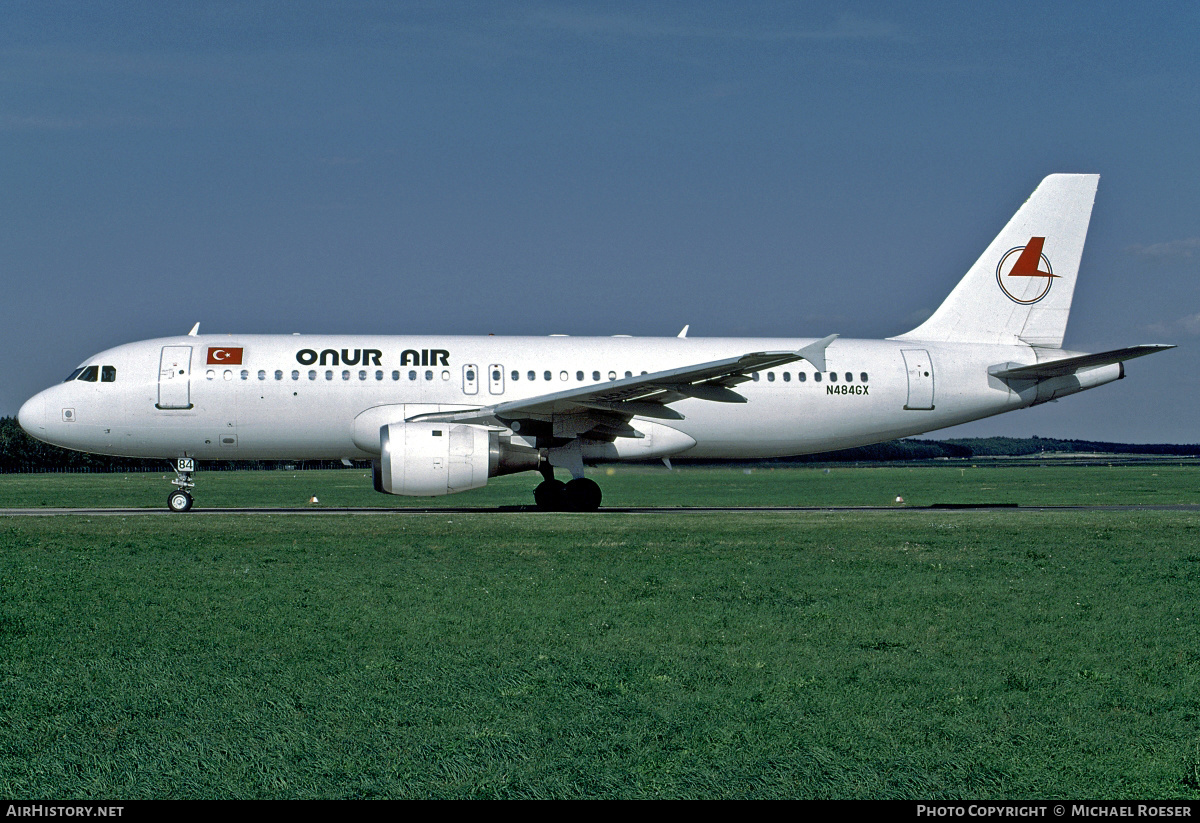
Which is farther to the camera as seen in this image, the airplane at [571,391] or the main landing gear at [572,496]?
the main landing gear at [572,496]

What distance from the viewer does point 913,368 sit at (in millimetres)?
24125

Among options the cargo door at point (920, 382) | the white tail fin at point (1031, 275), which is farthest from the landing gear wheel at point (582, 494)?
the white tail fin at point (1031, 275)

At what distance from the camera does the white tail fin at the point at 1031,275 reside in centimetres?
2481

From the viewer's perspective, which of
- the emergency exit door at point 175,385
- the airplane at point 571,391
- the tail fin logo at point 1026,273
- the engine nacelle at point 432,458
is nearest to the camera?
the engine nacelle at point 432,458

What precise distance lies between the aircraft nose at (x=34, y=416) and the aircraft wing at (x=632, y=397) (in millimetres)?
7748

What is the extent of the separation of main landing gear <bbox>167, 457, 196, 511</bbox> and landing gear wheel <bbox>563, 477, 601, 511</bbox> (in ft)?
25.4

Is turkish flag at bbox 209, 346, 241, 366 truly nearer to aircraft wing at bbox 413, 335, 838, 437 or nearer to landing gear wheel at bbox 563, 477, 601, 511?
aircraft wing at bbox 413, 335, 838, 437

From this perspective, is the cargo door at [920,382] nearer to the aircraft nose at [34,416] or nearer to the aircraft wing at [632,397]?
the aircraft wing at [632,397]

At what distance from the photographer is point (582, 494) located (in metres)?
21.9

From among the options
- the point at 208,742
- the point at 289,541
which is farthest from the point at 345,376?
the point at 208,742

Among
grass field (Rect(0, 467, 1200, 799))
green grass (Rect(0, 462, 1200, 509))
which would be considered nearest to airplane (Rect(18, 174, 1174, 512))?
green grass (Rect(0, 462, 1200, 509))

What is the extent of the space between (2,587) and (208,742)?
19.9 ft

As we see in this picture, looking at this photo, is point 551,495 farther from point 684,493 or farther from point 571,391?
point 684,493

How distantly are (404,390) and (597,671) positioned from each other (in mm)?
16127
